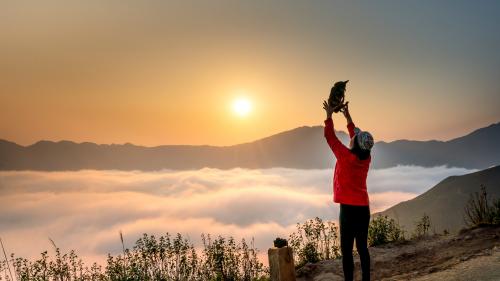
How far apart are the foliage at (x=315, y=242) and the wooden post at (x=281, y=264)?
4.97m

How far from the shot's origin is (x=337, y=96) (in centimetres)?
602

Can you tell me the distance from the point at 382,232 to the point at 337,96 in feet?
23.6

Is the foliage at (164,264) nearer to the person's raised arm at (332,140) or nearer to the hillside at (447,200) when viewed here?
the person's raised arm at (332,140)

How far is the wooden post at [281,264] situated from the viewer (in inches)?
235

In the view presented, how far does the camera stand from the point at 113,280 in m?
9.79

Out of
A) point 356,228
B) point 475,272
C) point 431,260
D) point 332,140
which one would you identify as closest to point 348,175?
point 332,140

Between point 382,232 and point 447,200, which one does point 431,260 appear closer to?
point 382,232

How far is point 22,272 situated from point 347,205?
8.49m

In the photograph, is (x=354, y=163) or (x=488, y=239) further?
(x=488, y=239)

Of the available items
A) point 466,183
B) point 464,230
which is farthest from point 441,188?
point 464,230

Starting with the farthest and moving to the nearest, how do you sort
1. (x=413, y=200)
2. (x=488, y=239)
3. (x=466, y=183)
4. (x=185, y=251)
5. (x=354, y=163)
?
(x=413, y=200)
(x=466, y=183)
(x=185, y=251)
(x=488, y=239)
(x=354, y=163)

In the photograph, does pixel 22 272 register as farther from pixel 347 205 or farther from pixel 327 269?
pixel 347 205

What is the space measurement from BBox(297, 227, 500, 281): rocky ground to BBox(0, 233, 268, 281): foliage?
65.0 inches

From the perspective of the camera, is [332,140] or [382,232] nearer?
[332,140]
